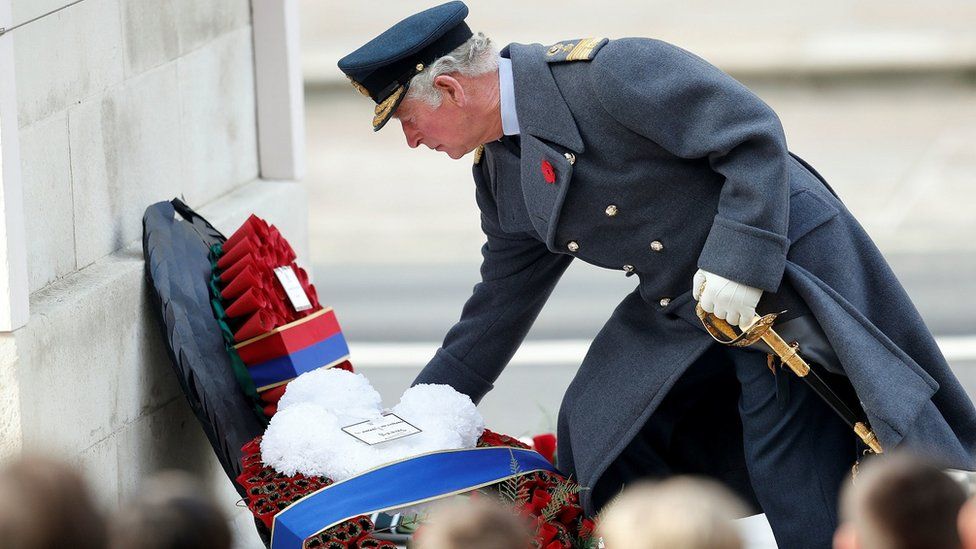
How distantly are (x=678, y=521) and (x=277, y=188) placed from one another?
2.94 meters

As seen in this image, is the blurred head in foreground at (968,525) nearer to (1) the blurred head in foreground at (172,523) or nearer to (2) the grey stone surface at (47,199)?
(1) the blurred head in foreground at (172,523)

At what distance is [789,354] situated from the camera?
2.88 m

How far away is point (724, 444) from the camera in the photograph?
3.33 meters

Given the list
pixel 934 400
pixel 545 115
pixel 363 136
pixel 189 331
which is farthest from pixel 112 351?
pixel 363 136

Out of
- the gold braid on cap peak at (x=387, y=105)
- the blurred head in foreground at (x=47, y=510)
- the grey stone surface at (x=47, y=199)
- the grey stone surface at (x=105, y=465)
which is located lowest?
the grey stone surface at (x=105, y=465)

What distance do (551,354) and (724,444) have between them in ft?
9.26

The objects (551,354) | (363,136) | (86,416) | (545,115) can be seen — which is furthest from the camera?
(363,136)

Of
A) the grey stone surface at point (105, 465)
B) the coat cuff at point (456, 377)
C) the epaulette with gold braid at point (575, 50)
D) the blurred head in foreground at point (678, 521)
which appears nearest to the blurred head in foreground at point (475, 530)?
the blurred head in foreground at point (678, 521)

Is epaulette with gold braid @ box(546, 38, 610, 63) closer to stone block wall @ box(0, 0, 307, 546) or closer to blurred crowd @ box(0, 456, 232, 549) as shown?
stone block wall @ box(0, 0, 307, 546)

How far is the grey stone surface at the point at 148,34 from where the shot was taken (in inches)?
141

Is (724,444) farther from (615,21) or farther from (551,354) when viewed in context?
(615,21)

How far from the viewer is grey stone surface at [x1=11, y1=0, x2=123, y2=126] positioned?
3.10 meters

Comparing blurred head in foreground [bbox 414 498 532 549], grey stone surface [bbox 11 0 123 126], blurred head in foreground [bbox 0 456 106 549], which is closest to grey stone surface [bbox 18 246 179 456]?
grey stone surface [bbox 11 0 123 126]

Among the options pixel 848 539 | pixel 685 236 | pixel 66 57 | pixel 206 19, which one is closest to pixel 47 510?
pixel 848 539
